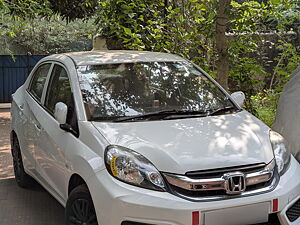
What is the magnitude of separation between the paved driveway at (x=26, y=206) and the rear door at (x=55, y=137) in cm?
43

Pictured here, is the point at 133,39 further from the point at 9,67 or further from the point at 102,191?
the point at 9,67

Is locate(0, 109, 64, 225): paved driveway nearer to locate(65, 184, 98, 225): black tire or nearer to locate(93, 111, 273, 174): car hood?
locate(65, 184, 98, 225): black tire

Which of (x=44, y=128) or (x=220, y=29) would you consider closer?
(x=44, y=128)

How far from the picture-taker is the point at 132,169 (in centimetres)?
354

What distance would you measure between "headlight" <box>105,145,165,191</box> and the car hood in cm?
5

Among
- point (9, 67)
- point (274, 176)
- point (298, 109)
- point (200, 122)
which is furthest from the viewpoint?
point (9, 67)

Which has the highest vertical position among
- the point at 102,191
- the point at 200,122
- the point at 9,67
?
the point at 200,122

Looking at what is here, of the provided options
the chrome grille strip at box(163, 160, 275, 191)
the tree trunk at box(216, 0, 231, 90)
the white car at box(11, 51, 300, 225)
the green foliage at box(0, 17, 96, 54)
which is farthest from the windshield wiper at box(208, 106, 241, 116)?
the green foliage at box(0, 17, 96, 54)

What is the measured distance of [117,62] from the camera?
4797 millimetres

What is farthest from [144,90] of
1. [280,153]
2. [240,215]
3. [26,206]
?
[26,206]

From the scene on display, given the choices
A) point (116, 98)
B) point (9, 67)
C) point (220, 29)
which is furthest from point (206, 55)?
point (9, 67)

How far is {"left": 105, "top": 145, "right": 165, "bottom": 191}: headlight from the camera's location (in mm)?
3471

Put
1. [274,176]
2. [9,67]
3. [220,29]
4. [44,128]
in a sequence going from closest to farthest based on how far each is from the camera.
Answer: [274,176] < [44,128] < [220,29] < [9,67]

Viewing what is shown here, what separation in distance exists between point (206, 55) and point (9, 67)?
9.25 meters
